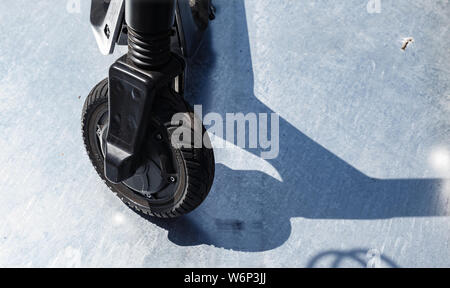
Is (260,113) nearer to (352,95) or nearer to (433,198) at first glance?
(352,95)

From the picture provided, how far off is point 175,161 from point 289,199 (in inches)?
17.1

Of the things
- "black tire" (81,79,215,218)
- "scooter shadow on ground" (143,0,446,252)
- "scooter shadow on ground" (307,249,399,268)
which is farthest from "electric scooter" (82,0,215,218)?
"scooter shadow on ground" (307,249,399,268)

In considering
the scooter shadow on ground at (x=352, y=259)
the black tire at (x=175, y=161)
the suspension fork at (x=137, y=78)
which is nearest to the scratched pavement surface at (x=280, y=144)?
the scooter shadow on ground at (x=352, y=259)

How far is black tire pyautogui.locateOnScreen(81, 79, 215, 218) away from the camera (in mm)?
1461

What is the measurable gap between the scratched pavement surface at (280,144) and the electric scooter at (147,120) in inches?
6.7

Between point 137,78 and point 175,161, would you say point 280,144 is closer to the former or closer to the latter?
point 175,161

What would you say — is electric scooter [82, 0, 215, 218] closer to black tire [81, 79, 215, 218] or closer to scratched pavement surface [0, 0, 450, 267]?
black tire [81, 79, 215, 218]

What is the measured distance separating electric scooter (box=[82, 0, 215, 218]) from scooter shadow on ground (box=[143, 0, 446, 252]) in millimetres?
166

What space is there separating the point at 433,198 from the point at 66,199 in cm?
114

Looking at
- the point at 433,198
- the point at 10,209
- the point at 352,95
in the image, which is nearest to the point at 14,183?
the point at 10,209

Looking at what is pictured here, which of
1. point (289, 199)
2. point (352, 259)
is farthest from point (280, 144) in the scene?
point (352, 259)

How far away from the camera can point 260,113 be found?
1.93m

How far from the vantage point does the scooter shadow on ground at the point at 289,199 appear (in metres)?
1.73

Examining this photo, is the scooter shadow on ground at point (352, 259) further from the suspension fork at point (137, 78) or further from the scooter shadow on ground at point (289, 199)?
the suspension fork at point (137, 78)
